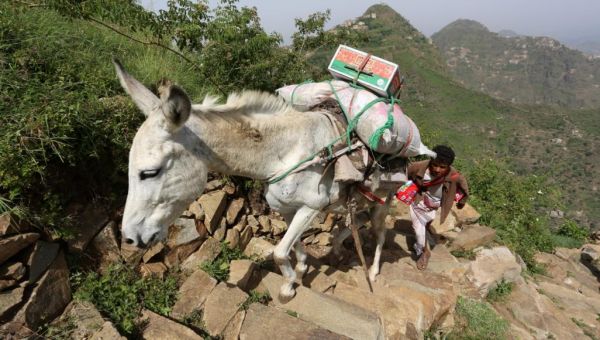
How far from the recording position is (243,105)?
2598mm

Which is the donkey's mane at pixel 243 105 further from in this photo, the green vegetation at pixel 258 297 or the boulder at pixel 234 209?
the boulder at pixel 234 209

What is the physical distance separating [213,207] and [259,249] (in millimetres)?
814

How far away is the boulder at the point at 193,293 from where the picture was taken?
10.5 feet

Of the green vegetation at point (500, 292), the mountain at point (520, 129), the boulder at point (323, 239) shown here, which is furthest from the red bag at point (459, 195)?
the mountain at point (520, 129)

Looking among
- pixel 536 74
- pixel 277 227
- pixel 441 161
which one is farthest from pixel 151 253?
pixel 536 74

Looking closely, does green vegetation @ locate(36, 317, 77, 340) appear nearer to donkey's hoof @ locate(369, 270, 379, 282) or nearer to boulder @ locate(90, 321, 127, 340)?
boulder @ locate(90, 321, 127, 340)

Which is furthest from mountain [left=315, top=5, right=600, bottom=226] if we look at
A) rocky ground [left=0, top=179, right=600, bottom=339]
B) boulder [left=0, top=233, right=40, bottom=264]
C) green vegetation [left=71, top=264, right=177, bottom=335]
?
boulder [left=0, top=233, right=40, bottom=264]

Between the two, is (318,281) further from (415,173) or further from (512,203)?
(512,203)

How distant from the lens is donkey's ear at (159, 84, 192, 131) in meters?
1.95

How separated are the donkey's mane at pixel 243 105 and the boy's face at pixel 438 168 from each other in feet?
8.47

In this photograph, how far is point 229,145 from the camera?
2.48 meters

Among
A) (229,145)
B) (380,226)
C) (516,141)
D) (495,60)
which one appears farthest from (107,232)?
(495,60)

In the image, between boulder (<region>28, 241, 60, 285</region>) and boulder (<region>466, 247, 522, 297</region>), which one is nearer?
boulder (<region>28, 241, 60, 285</region>)

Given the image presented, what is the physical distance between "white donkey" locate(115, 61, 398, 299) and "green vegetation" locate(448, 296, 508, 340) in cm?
229
